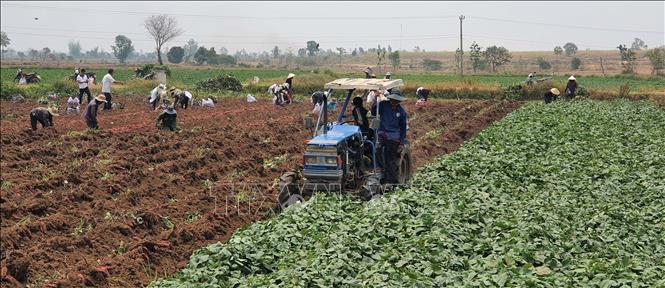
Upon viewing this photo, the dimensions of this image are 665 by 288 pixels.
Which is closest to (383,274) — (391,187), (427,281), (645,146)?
(427,281)

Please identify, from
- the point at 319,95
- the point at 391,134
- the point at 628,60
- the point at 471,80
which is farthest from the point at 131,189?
the point at 628,60

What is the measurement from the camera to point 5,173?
14016mm

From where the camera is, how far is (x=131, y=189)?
41.3ft

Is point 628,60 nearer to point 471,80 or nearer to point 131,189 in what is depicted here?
point 471,80

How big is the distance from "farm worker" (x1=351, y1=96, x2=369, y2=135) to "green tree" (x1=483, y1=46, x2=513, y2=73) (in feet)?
217

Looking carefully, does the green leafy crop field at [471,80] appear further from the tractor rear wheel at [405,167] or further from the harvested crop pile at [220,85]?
the tractor rear wheel at [405,167]

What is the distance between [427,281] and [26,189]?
28.0 feet

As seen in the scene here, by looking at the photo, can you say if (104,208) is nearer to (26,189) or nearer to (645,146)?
(26,189)

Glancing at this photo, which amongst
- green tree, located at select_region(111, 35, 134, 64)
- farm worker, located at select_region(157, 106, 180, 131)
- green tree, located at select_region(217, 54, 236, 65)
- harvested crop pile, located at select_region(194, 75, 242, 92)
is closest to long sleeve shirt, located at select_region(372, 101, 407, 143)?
farm worker, located at select_region(157, 106, 180, 131)

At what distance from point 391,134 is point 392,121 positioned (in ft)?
0.67

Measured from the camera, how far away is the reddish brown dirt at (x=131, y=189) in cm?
875

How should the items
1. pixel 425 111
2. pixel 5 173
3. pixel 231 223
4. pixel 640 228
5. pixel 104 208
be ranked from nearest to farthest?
pixel 640 228 < pixel 231 223 < pixel 104 208 < pixel 5 173 < pixel 425 111

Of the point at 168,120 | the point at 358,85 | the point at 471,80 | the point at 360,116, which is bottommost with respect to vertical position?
the point at 471,80

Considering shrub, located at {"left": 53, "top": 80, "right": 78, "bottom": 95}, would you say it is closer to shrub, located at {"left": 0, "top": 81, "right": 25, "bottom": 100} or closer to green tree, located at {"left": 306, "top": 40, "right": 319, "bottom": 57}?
shrub, located at {"left": 0, "top": 81, "right": 25, "bottom": 100}
